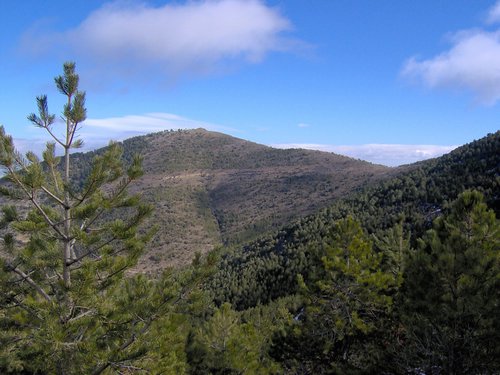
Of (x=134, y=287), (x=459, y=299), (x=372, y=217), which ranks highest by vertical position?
(x=134, y=287)

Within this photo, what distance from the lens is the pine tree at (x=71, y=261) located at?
269 inches

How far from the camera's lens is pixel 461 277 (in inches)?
352

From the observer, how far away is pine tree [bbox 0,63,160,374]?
682 cm

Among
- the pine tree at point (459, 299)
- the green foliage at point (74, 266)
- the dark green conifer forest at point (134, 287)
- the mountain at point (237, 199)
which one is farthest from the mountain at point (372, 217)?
the green foliage at point (74, 266)

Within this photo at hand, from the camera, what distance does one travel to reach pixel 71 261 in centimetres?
739

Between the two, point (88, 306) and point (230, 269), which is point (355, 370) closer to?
point (88, 306)

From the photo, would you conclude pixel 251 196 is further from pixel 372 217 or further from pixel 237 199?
pixel 372 217

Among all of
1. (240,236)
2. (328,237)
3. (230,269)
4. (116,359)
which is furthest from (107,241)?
(240,236)

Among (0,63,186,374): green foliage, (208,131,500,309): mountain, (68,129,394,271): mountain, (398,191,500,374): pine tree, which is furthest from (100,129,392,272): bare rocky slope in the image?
(0,63,186,374): green foliage

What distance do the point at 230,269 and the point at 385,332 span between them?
76641 millimetres

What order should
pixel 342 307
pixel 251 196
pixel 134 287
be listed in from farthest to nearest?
pixel 251 196 < pixel 342 307 < pixel 134 287

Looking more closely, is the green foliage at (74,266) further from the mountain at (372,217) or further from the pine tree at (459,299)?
the mountain at (372,217)

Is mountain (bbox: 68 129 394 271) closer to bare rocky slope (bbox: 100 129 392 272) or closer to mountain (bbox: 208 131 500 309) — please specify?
bare rocky slope (bbox: 100 129 392 272)

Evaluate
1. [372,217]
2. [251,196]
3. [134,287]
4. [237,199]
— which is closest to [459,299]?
[134,287]
